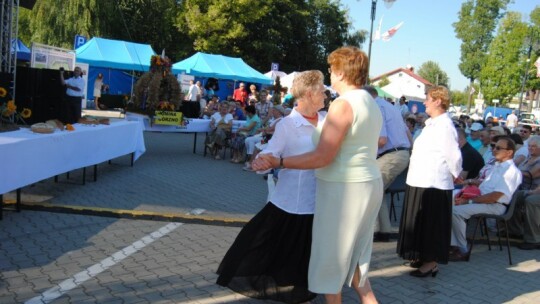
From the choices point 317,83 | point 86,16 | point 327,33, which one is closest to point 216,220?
point 317,83

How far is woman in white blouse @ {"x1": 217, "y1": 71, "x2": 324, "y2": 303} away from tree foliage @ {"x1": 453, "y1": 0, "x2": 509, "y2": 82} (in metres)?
68.2

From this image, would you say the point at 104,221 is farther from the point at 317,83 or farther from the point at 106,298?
the point at 317,83

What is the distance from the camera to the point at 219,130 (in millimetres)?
12609

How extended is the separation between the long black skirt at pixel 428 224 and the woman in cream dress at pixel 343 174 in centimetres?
189

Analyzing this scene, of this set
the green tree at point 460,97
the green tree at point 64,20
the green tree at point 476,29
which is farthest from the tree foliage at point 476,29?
the green tree at point 64,20

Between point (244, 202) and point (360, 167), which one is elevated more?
point (360, 167)

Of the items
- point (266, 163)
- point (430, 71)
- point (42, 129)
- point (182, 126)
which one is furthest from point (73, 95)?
point (430, 71)

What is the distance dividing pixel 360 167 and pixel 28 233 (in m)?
3.88

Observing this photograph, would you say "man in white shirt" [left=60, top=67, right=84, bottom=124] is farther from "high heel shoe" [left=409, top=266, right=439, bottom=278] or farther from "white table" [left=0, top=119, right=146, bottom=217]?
"high heel shoe" [left=409, top=266, right=439, bottom=278]

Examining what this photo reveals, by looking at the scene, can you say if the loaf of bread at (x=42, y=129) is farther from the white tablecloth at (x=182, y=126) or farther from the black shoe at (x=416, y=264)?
the black shoe at (x=416, y=264)

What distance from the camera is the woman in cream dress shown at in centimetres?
304

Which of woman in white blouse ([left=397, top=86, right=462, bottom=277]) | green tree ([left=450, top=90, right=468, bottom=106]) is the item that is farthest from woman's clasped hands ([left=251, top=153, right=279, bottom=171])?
green tree ([left=450, top=90, right=468, bottom=106])

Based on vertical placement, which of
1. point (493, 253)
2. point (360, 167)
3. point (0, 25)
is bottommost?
point (493, 253)

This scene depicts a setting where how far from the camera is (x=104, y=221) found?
19.9 feet
